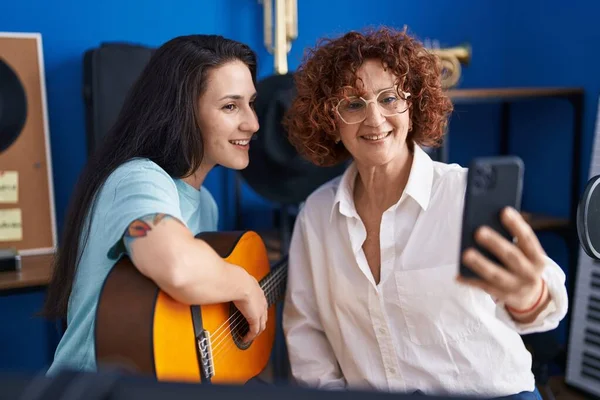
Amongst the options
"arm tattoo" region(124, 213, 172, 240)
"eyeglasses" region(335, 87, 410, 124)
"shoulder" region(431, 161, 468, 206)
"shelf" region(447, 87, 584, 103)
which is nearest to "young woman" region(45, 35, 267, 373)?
"arm tattoo" region(124, 213, 172, 240)

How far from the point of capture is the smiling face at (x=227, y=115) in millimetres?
1390

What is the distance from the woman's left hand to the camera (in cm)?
73

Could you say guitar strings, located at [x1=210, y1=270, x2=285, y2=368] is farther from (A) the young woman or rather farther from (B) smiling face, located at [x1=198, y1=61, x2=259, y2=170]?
(B) smiling face, located at [x1=198, y1=61, x2=259, y2=170]

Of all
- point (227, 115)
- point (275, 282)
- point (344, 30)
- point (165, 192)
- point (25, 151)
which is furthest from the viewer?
point (344, 30)

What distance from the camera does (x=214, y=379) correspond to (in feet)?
3.94

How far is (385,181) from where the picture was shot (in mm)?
1421

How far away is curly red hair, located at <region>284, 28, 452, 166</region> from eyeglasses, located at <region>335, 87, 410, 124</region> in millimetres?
21

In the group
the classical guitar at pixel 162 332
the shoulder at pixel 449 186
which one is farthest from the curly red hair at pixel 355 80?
the classical guitar at pixel 162 332

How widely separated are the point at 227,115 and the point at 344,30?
130 centimetres

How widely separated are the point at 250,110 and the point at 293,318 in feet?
1.64

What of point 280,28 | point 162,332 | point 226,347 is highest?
point 280,28

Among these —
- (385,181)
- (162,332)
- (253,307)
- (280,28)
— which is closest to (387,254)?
(385,181)

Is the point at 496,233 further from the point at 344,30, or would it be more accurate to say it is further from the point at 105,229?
the point at 344,30

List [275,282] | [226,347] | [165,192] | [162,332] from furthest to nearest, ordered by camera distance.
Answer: [275,282] < [226,347] < [165,192] < [162,332]
